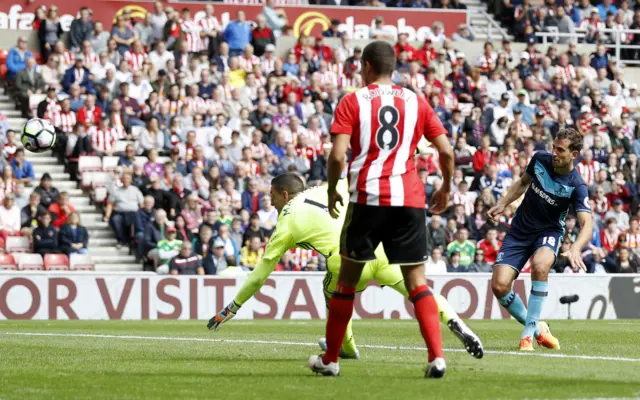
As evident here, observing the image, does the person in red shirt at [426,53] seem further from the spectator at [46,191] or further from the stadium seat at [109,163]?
the spectator at [46,191]

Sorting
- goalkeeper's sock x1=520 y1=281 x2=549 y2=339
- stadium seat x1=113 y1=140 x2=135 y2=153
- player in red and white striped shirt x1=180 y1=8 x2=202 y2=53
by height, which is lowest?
stadium seat x1=113 y1=140 x2=135 y2=153

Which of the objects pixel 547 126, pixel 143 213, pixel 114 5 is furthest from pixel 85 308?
pixel 547 126

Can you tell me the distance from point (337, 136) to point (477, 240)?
17.6m

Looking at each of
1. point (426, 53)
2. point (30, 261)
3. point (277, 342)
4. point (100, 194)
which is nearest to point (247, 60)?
point (426, 53)

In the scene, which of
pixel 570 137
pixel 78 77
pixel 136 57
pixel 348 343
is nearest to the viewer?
pixel 348 343

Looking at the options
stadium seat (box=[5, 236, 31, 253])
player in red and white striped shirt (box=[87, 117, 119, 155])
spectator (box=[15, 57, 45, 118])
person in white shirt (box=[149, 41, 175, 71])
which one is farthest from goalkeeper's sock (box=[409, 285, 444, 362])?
person in white shirt (box=[149, 41, 175, 71])

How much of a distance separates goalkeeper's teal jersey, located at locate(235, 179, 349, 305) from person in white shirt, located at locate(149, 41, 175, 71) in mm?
17113

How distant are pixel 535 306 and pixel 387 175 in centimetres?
404

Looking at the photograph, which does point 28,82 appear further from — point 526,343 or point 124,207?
point 526,343

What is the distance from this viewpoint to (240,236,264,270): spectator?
23.4 metres

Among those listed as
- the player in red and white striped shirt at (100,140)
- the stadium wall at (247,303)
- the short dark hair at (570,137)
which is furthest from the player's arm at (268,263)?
the player in red and white striped shirt at (100,140)

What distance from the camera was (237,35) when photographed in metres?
29.0

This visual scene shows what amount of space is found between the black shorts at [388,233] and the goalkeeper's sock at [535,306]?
3.64 metres

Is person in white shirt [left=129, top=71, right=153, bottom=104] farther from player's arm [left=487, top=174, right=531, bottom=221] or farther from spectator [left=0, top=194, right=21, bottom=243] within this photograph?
player's arm [left=487, top=174, right=531, bottom=221]
